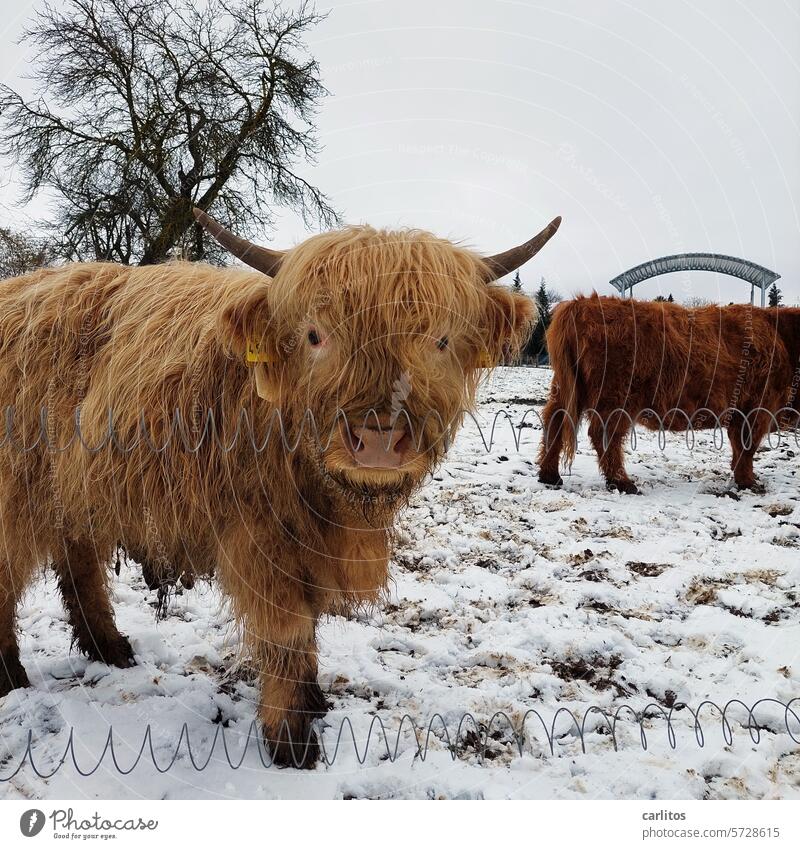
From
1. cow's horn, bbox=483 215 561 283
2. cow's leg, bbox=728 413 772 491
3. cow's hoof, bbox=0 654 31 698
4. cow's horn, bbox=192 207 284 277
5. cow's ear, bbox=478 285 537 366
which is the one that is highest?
cow's horn, bbox=483 215 561 283

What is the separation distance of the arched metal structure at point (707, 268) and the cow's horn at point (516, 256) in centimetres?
238

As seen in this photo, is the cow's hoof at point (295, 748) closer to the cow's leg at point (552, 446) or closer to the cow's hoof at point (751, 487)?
the cow's leg at point (552, 446)

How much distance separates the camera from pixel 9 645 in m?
2.26

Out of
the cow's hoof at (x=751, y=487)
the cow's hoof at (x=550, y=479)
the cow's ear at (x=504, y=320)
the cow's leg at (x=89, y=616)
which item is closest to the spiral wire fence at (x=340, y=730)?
the cow's ear at (x=504, y=320)

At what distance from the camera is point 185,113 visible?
279 cm

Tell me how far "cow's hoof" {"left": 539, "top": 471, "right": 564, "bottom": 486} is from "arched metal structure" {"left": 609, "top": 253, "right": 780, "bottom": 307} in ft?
5.68

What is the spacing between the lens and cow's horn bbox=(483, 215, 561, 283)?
1.57 meters

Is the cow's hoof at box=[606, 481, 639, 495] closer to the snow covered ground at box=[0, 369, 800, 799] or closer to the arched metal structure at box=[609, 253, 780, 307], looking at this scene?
the snow covered ground at box=[0, 369, 800, 799]

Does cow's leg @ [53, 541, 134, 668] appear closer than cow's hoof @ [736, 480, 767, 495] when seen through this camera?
Yes

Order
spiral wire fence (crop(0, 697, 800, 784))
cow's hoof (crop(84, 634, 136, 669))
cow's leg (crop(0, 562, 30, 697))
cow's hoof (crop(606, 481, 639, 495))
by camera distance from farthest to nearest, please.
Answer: cow's hoof (crop(606, 481, 639, 495)) < cow's hoof (crop(84, 634, 136, 669)) < cow's leg (crop(0, 562, 30, 697)) < spiral wire fence (crop(0, 697, 800, 784))

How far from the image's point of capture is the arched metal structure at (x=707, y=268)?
363cm

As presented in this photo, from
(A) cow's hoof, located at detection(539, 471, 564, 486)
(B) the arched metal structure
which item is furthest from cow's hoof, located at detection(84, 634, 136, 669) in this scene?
(B) the arched metal structure

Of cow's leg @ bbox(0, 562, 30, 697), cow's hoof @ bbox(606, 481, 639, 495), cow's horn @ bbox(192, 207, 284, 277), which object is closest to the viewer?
cow's horn @ bbox(192, 207, 284, 277)
